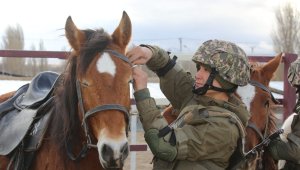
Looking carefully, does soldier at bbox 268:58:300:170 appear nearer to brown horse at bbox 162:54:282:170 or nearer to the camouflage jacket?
brown horse at bbox 162:54:282:170

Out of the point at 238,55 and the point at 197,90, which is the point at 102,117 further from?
the point at 238,55

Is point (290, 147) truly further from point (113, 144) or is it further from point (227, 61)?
point (113, 144)

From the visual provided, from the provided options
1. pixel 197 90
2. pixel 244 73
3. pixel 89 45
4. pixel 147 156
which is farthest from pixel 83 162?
pixel 147 156

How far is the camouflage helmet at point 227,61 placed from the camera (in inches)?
94.0

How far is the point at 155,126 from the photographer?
2.33 m

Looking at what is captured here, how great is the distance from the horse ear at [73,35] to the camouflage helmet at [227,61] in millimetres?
834

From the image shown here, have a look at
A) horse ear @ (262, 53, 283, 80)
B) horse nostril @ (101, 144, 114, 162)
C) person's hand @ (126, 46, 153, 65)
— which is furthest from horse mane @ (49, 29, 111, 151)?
horse ear @ (262, 53, 283, 80)

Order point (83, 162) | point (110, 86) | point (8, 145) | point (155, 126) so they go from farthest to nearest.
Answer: point (8, 145) → point (83, 162) → point (110, 86) → point (155, 126)

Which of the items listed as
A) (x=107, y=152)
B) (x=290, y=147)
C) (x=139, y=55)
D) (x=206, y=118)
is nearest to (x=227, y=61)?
(x=206, y=118)

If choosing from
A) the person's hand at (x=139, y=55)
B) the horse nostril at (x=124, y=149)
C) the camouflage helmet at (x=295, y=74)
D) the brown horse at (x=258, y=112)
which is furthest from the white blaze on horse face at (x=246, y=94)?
the horse nostril at (x=124, y=149)

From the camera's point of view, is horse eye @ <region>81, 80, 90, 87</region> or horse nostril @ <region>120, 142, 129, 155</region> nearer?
horse nostril @ <region>120, 142, 129, 155</region>

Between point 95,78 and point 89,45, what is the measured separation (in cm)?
24

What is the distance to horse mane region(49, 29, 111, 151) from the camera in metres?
2.83

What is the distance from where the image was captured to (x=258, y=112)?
358cm
